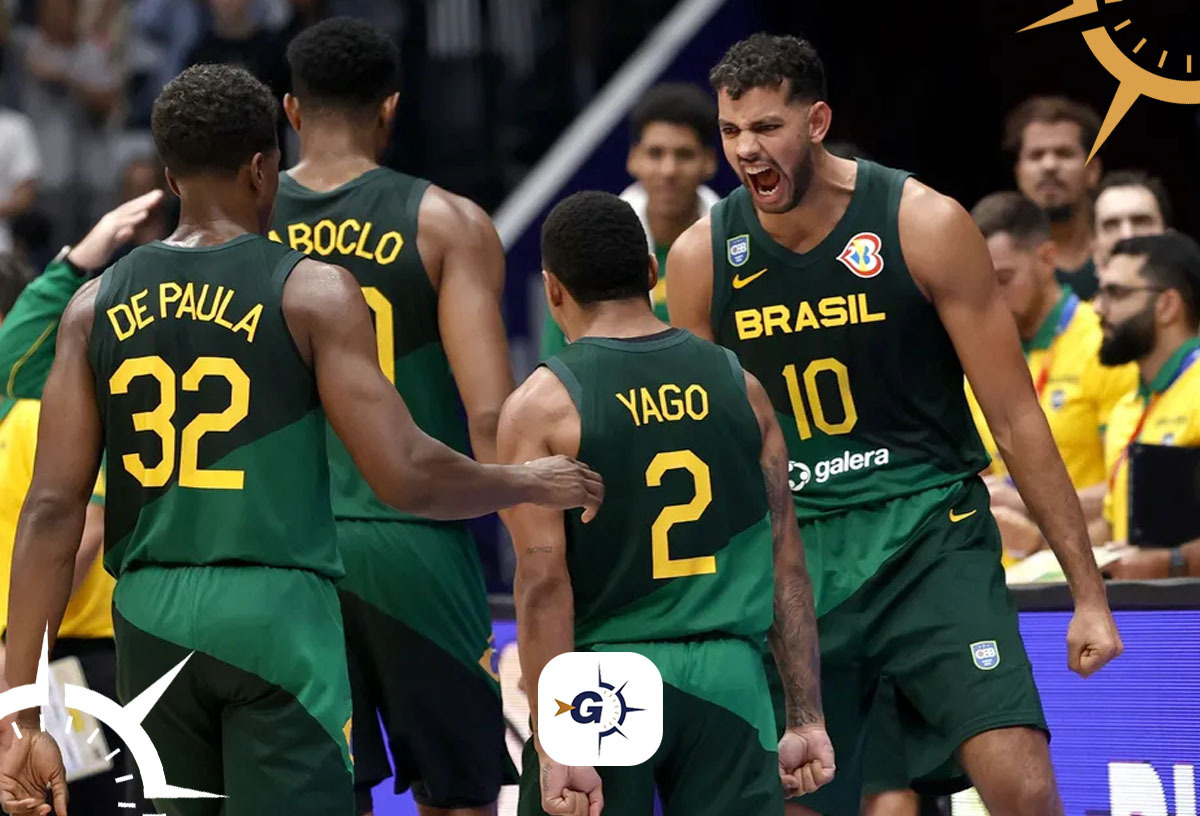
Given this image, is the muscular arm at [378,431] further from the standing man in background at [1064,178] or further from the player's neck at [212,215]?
the standing man in background at [1064,178]

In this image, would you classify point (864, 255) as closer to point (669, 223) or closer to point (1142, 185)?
point (669, 223)

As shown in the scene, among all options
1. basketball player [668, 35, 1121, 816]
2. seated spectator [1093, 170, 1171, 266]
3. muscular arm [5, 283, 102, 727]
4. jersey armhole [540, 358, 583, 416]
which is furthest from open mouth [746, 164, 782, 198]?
seated spectator [1093, 170, 1171, 266]

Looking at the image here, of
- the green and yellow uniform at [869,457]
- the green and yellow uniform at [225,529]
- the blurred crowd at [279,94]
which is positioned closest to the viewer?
the green and yellow uniform at [225,529]

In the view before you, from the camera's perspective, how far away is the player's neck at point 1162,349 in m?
7.42

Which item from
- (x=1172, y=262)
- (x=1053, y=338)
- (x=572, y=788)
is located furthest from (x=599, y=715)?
(x=1053, y=338)

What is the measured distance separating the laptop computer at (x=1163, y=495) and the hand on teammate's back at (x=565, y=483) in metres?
3.04

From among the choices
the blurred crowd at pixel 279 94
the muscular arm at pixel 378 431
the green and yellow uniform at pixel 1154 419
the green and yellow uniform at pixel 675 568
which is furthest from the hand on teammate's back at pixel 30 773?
the blurred crowd at pixel 279 94

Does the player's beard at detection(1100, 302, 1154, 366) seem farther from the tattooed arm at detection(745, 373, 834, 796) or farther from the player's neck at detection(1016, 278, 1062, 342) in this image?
the tattooed arm at detection(745, 373, 834, 796)

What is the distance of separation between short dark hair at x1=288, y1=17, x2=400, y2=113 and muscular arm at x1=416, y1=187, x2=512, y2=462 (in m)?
0.39

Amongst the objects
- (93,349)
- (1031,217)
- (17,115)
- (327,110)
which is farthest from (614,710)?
(17,115)

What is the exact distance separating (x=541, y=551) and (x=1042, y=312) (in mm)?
4239

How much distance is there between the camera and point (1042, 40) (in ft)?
37.4

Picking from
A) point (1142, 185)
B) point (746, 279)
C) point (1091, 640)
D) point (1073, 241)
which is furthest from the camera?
point (1073, 241)

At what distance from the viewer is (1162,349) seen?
744 cm
